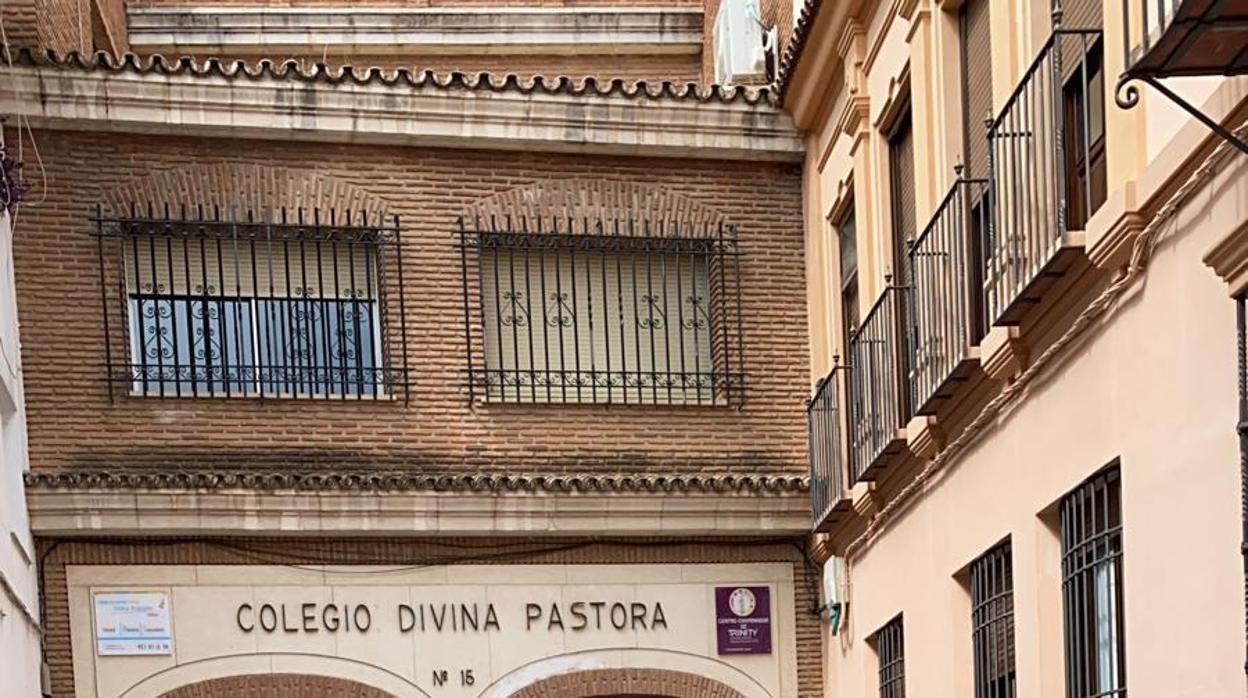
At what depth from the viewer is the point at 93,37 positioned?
17172 mm

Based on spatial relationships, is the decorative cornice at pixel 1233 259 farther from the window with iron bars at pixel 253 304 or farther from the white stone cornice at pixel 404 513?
the window with iron bars at pixel 253 304

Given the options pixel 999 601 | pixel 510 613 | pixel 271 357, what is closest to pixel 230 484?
pixel 271 357

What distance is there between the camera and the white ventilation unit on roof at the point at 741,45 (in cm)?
1476

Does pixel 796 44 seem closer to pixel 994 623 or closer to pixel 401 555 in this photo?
pixel 401 555

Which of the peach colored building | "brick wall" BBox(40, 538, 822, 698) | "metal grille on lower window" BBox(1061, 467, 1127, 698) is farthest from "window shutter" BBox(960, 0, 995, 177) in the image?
"brick wall" BBox(40, 538, 822, 698)

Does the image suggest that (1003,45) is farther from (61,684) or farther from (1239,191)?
(61,684)

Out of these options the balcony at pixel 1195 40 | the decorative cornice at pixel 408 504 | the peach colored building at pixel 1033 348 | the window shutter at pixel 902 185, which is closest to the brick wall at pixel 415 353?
the decorative cornice at pixel 408 504

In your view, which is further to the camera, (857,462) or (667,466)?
(667,466)

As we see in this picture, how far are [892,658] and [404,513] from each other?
3388mm

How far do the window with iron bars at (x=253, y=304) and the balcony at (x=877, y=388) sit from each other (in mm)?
3286

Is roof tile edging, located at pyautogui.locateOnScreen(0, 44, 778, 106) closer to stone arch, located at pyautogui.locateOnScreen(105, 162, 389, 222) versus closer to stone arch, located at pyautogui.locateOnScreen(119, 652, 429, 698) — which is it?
stone arch, located at pyautogui.locateOnScreen(105, 162, 389, 222)

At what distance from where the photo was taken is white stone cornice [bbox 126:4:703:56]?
1911 cm

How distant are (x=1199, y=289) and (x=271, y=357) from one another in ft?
26.0

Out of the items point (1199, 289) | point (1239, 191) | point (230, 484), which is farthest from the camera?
point (230, 484)
